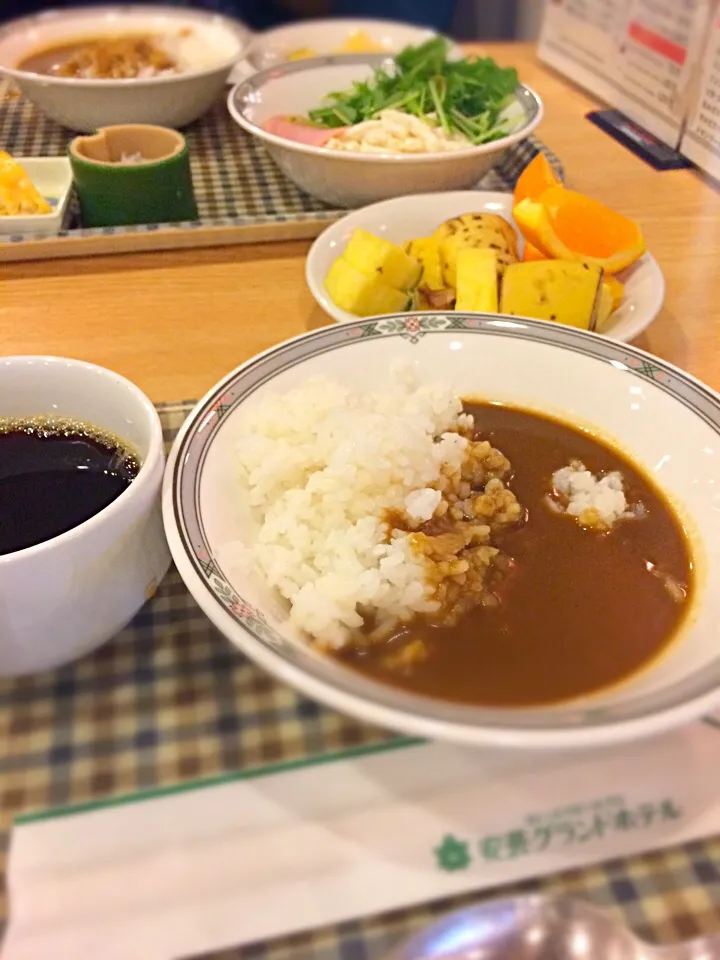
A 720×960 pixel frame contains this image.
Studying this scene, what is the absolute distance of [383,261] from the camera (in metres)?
1.60

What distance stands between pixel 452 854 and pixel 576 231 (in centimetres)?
140

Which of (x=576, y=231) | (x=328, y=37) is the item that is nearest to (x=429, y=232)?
(x=576, y=231)

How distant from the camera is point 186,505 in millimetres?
1038

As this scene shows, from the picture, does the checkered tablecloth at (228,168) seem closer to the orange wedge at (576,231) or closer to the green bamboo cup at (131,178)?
the green bamboo cup at (131,178)

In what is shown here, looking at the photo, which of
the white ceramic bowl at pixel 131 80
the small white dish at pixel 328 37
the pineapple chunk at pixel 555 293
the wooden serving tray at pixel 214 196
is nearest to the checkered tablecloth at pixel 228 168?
the wooden serving tray at pixel 214 196

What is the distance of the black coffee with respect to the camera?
3.32ft

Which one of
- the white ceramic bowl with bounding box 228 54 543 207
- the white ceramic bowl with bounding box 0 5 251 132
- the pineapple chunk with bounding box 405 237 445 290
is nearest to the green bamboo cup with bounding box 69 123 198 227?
the white ceramic bowl with bounding box 228 54 543 207

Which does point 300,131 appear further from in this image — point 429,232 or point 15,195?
point 15,195

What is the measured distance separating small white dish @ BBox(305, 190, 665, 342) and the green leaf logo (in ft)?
3.35

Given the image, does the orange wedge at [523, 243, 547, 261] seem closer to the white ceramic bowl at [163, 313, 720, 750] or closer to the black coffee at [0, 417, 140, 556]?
the white ceramic bowl at [163, 313, 720, 750]

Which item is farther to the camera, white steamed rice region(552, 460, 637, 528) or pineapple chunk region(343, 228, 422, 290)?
pineapple chunk region(343, 228, 422, 290)

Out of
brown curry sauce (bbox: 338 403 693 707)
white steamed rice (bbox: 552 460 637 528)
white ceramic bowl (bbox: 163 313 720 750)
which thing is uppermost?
white ceramic bowl (bbox: 163 313 720 750)

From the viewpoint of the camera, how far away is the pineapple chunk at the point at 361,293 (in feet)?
5.23

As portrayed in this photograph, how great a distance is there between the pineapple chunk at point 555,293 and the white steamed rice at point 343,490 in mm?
360
